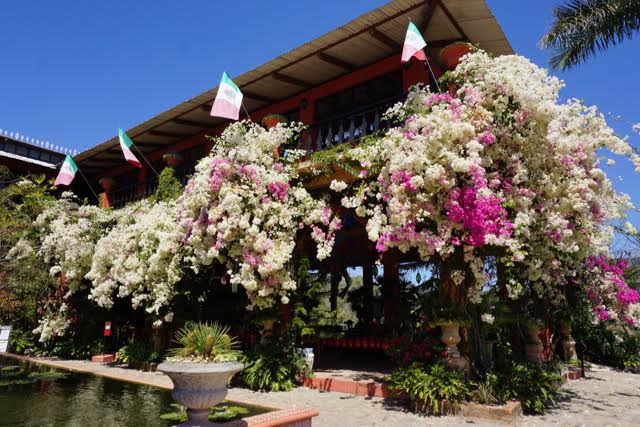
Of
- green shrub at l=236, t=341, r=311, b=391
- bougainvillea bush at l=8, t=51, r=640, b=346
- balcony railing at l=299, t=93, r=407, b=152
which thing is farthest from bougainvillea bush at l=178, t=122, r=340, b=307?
balcony railing at l=299, t=93, r=407, b=152

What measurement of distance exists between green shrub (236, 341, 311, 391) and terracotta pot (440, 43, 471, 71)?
7408 mm

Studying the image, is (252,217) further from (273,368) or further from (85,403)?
(85,403)

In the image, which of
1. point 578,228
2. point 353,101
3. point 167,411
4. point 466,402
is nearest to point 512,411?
point 466,402

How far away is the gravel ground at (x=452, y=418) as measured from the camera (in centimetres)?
720

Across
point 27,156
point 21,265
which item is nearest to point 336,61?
point 21,265

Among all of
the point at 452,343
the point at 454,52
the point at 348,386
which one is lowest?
the point at 348,386

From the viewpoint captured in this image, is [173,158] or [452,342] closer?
[452,342]

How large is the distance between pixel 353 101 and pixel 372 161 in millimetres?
4837

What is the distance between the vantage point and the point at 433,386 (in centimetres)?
779

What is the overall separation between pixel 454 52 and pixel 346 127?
13.8 feet

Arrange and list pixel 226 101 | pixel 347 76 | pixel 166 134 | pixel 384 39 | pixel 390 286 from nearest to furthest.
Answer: pixel 226 101 → pixel 384 39 → pixel 347 76 → pixel 390 286 → pixel 166 134

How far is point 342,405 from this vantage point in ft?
27.2

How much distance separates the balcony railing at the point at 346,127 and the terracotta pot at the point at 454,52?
4.79 feet

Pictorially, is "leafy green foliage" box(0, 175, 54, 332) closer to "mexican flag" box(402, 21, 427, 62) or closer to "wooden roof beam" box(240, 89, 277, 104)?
"wooden roof beam" box(240, 89, 277, 104)
